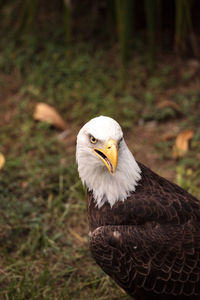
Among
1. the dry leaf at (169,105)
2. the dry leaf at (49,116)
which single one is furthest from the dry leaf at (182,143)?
the dry leaf at (49,116)

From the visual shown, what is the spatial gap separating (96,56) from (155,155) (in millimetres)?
1983

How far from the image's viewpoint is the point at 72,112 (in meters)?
5.77

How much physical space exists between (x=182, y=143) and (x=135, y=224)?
84.0 inches

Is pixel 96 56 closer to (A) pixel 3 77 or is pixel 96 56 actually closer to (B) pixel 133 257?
(A) pixel 3 77

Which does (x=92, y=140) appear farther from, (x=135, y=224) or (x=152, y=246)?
(x=152, y=246)

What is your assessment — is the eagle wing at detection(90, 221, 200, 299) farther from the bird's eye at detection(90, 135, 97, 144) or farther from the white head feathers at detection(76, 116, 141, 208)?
the bird's eye at detection(90, 135, 97, 144)

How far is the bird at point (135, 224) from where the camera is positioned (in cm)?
304

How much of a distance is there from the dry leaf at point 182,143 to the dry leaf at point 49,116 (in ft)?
4.52

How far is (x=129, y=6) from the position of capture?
5.42 meters

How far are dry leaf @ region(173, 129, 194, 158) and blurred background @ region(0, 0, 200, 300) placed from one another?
0.04 feet

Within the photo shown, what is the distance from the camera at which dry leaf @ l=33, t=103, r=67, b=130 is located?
217 inches

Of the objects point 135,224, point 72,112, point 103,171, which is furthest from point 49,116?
point 135,224

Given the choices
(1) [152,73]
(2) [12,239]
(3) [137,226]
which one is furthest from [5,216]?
(1) [152,73]

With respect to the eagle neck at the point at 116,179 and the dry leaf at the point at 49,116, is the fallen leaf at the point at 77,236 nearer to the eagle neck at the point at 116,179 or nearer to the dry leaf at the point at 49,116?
the eagle neck at the point at 116,179
